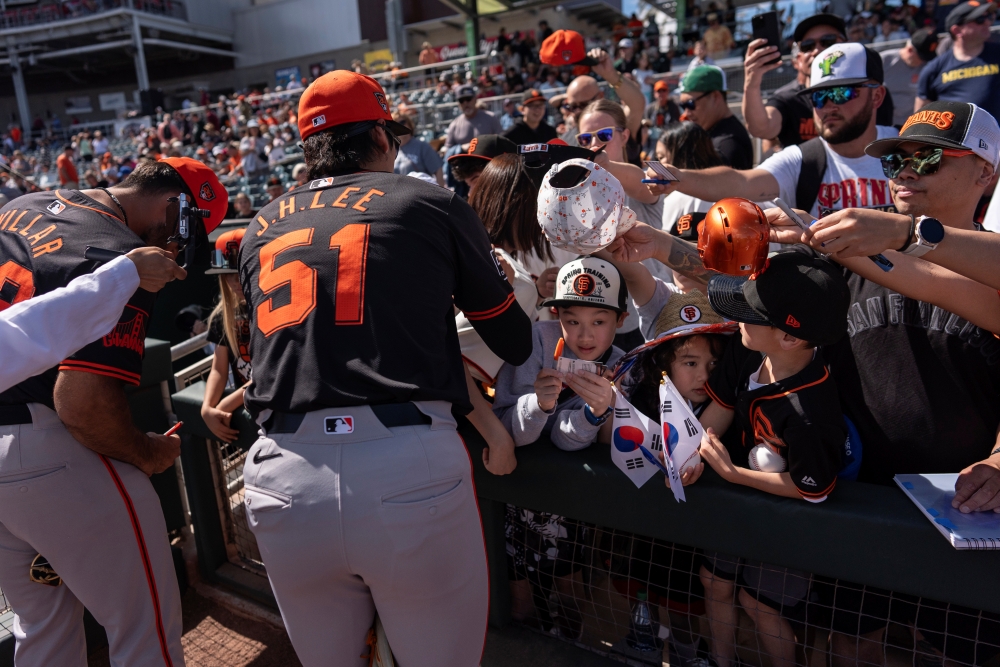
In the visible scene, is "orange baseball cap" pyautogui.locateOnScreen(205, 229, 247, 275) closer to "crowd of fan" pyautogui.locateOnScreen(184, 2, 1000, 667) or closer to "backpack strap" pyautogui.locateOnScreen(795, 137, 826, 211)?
"crowd of fan" pyautogui.locateOnScreen(184, 2, 1000, 667)

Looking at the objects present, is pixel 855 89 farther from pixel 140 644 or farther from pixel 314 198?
pixel 140 644

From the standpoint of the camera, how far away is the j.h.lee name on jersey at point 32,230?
1.89 meters

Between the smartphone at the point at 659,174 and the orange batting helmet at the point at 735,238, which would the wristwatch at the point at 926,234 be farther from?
the smartphone at the point at 659,174

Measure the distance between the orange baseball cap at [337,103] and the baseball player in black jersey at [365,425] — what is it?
0.21 m

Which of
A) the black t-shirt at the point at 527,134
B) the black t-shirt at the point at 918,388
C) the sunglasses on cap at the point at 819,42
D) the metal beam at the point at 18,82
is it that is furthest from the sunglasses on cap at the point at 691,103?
the metal beam at the point at 18,82

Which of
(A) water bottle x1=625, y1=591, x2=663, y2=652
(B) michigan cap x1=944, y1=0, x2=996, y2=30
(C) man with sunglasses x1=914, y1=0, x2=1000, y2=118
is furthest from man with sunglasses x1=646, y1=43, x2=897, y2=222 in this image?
(B) michigan cap x1=944, y1=0, x2=996, y2=30

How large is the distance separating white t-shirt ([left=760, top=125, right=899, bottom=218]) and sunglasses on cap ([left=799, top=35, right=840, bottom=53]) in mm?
1604

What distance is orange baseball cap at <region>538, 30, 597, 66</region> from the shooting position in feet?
13.9

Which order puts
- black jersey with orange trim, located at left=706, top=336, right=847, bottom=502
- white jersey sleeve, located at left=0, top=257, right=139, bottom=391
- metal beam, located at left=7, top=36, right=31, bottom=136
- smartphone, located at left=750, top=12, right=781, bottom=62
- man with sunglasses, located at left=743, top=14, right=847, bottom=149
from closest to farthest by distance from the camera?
white jersey sleeve, located at left=0, top=257, right=139, bottom=391 < black jersey with orange trim, located at left=706, top=336, right=847, bottom=502 < man with sunglasses, located at left=743, top=14, right=847, bottom=149 < smartphone, located at left=750, top=12, right=781, bottom=62 < metal beam, located at left=7, top=36, right=31, bottom=136

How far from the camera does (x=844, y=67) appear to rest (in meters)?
2.80

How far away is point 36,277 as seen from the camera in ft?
6.14

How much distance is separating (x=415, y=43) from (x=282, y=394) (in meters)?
31.7

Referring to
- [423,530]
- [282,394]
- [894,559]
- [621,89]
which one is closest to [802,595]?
[894,559]

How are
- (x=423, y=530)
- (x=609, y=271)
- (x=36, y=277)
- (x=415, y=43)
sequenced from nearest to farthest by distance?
(x=423, y=530)
(x=36, y=277)
(x=609, y=271)
(x=415, y=43)
